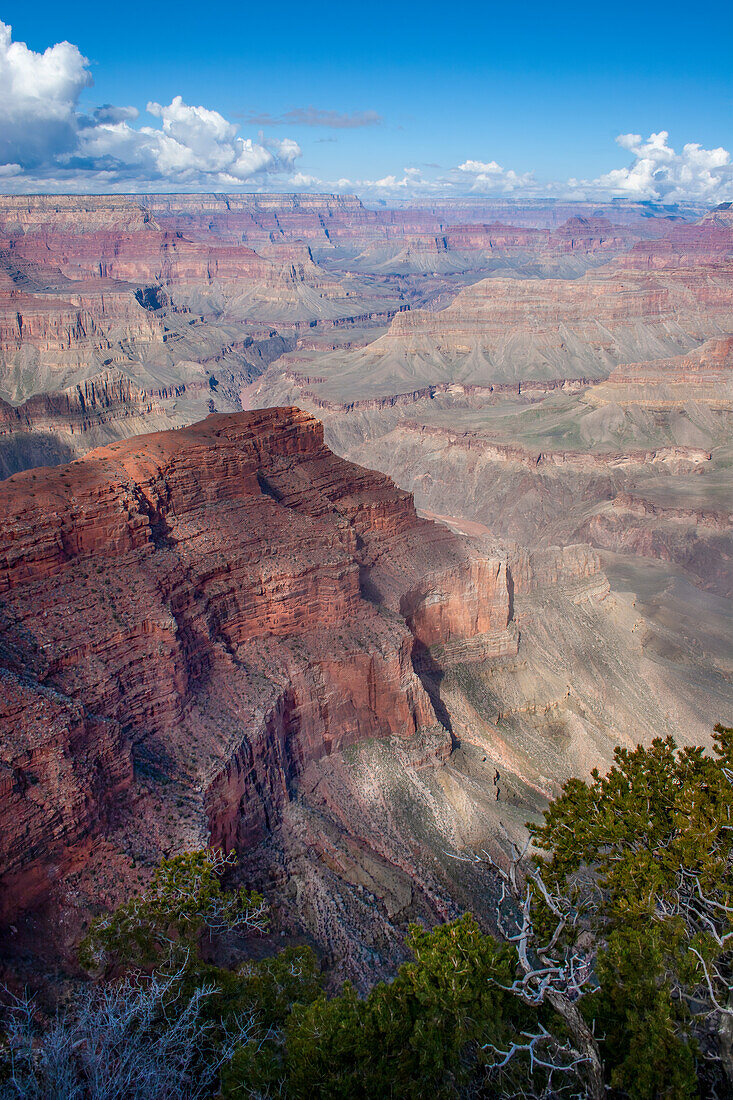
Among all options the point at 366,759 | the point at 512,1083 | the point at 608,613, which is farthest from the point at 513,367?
the point at 512,1083

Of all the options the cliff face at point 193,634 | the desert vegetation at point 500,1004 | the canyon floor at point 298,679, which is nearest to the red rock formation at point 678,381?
the canyon floor at point 298,679

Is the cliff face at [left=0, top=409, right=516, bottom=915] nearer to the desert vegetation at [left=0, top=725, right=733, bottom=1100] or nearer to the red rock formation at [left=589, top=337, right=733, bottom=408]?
the desert vegetation at [left=0, top=725, right=733, bottom=1100]

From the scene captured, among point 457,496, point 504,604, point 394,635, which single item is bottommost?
point 457,496

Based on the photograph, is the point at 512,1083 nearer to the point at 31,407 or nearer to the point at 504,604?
the point at 504,604

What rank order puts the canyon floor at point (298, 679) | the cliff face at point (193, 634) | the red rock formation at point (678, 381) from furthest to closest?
the red rock formation at point (678, 381)
the canyon floor at point (298, 679)
the cliff face at point (193, 634)

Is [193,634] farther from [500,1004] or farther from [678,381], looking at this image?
[678,381]

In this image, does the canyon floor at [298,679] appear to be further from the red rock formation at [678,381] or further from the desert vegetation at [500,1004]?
the red rock formation at [678,381]

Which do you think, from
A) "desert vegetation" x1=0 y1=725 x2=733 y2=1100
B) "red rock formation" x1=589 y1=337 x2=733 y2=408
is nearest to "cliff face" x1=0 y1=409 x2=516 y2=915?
"desert vegetation" x1=0 y1=725 x2=733 y2=1100

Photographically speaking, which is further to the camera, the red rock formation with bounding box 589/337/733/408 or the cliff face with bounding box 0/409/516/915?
the red rock formation with bounding box 589/337/733/408
